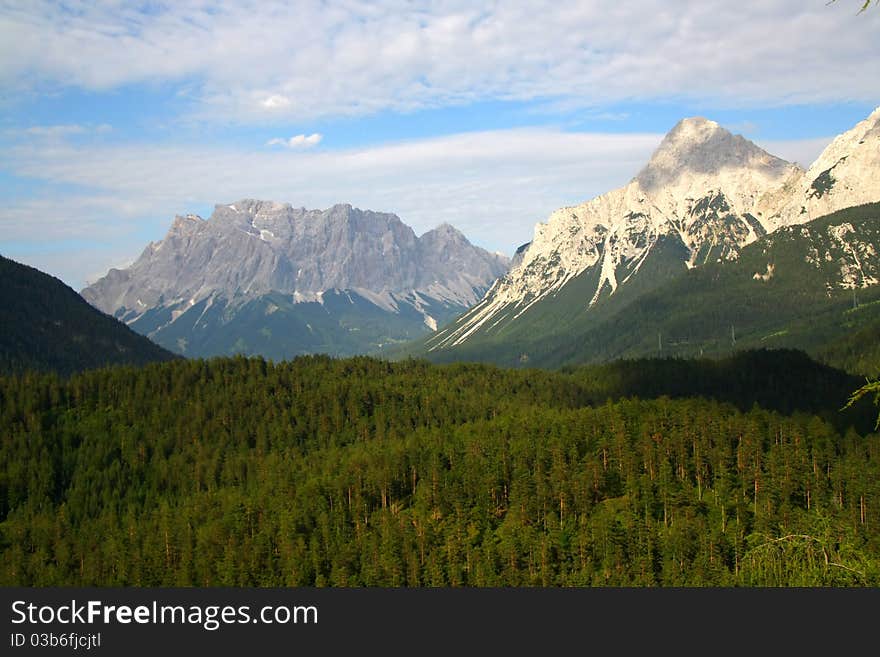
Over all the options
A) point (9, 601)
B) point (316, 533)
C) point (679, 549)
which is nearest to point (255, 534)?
point (316, 533)

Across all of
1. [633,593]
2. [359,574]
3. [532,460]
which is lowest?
[359,574]

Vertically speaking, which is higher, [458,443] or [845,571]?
[845,571]

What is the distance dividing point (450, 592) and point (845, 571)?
13.9 meters

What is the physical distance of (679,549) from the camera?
4601 inches

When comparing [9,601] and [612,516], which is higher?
[9,601]

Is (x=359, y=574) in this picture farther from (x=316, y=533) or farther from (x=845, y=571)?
(x=845, y=571)

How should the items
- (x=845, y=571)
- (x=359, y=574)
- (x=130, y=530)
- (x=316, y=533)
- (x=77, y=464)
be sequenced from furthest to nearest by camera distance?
(x=77, y=464) → (x=130, y=530) → (x=316, y=533) → (x=359, y=574) → (x=845, y=571)

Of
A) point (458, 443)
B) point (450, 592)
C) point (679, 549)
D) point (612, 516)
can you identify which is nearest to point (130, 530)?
point (458, 443)

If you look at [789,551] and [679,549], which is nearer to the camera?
[789,551]

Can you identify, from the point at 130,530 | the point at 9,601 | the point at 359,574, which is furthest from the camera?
the point at 130,530

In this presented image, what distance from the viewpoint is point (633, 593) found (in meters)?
31.9

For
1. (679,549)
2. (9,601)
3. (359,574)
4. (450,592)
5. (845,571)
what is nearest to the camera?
(845,571)

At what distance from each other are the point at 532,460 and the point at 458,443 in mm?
22797

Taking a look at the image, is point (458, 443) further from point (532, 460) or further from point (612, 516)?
point (612, 516)
